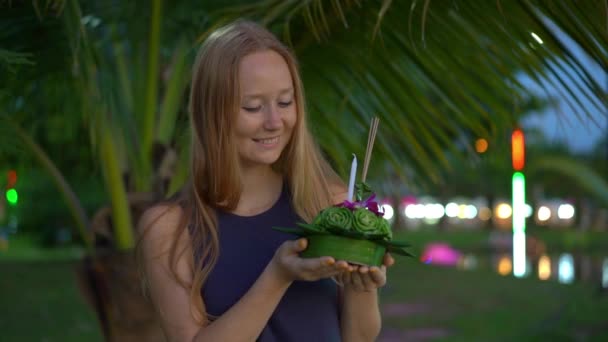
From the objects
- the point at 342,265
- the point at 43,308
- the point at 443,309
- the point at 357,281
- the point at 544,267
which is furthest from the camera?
the point at 544,267

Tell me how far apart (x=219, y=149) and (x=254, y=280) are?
0.31m

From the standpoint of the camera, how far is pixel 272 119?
1772 millimetres

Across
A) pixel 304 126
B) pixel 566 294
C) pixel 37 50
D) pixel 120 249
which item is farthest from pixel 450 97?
pixel 566 294

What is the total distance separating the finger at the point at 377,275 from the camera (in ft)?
5.09

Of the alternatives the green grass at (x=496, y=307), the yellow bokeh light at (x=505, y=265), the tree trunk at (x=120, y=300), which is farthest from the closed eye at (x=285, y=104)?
the yellow bokeh light at (x=505, y=265)

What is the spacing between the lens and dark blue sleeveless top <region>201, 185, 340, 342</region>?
1811 millimetres

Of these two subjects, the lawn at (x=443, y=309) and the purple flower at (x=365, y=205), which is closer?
the purple flower at (x=365, y=205)

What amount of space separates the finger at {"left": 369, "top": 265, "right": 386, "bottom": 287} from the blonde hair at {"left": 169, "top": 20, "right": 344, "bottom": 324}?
38cm

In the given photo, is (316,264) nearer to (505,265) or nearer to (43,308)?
(43,308)

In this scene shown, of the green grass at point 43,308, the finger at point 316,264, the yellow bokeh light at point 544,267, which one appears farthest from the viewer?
the yellow bokeh light at point 544,267

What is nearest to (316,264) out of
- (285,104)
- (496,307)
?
(285,104)

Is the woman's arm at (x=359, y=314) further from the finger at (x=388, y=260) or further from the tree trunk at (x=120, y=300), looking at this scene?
the tree trunk at (x=120, y=300)

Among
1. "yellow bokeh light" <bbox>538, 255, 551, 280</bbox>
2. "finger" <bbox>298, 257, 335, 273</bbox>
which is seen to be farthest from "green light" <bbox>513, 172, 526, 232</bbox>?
"finger" <bbox>298, 257, 335, 273</bbox>

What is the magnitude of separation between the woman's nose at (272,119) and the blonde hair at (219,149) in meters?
0.07
